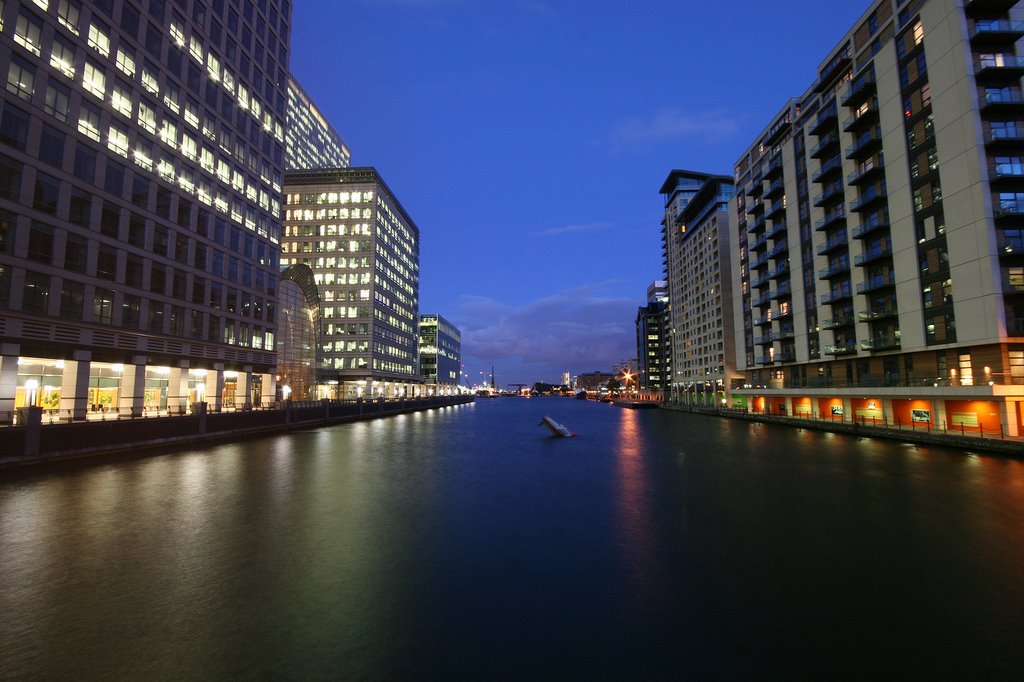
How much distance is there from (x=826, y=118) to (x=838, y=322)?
25.8 m

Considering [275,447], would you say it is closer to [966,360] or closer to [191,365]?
[191,365]

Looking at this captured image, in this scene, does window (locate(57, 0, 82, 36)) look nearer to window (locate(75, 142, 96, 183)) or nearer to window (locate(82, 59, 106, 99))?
window (locate(82, 59, 106, 99))

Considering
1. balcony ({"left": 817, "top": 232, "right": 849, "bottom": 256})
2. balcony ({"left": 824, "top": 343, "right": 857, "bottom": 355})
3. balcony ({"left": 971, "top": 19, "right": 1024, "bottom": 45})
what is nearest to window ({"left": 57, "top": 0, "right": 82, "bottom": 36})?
balcony ({"left": 971, "top": 19, "right": 1024, "bottom": 45})

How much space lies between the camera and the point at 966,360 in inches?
1668

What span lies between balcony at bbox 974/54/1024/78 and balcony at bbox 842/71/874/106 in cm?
1224

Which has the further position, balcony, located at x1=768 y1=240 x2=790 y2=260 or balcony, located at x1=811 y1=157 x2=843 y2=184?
balcony, located at x1=768 y1=240 x2=790 y2=260

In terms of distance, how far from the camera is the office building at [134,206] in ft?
116

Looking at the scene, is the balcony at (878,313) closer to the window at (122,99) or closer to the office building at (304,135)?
the window at (122,99)

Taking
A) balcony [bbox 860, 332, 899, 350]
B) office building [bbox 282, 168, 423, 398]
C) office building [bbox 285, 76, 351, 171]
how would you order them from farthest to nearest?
office building [bbox 285, 76, 351, 171], office building [bbox 282, 168, 423, 398], balcony [bbox 860, 332, 899, 350]

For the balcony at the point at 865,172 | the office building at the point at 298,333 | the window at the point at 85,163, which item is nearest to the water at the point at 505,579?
the window at the point at 85,163

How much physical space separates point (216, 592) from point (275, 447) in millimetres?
28804

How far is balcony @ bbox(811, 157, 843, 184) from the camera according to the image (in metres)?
59.7

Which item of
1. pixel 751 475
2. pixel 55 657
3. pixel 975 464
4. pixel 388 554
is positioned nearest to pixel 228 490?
pixel 388 554

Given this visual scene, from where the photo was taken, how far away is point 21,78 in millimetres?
34875
